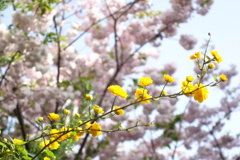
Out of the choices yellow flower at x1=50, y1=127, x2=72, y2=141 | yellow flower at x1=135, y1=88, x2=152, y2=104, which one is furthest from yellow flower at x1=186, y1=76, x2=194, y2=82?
yellow flower at x1=50, y1=127, x2=72, y2=141

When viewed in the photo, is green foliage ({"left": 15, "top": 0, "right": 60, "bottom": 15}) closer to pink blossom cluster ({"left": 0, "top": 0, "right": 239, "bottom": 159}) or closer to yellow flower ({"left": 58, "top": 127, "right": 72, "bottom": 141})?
pink blossom cluster ({"left": 0, "top": 0, "right": 239, "bottom": 159})

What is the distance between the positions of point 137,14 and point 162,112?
2.05 m

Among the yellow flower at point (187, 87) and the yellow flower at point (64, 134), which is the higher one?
the yellow flower at point (187, 87)

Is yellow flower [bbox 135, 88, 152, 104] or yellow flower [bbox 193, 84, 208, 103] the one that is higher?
yellow flower [bbox 193, 84, 208, 103]

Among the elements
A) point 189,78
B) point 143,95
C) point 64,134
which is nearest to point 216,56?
point 189,78

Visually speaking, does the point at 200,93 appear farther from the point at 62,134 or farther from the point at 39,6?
the point at 39,6

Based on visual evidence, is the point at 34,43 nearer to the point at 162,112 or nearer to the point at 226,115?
the point at 162,112

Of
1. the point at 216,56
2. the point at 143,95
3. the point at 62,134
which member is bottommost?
the point at 62,134

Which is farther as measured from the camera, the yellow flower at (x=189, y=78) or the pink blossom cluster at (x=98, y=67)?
the pink blossom cluster at (x=98, y=67)

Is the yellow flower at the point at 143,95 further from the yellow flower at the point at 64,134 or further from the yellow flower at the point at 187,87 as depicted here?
the yellow flower at the point at 64,134

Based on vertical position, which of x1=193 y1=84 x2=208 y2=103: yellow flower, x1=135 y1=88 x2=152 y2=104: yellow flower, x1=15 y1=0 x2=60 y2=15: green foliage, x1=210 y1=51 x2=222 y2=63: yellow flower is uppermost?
x1=15 y1=0 x2=60 y2=15: green foliage

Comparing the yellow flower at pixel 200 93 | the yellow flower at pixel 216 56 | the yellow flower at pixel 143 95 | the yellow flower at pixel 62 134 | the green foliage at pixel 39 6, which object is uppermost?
the green foliage at pixel 39 6

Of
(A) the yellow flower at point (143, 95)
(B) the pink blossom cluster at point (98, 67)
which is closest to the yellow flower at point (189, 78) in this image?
(A) the yellow flower at point (143, 95)

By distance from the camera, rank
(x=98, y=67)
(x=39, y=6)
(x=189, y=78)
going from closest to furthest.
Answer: (x=189, y=78), (x=39, y=6), (x=98, y=67)
